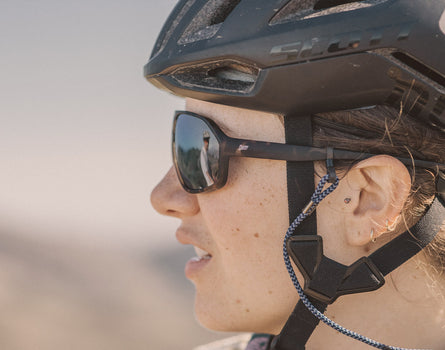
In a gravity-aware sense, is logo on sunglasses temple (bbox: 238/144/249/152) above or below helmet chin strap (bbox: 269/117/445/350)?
above

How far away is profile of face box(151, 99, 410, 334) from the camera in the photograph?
1.96 metres

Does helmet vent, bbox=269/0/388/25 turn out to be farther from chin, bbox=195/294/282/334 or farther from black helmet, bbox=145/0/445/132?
chin, bbox=195/294/282/334

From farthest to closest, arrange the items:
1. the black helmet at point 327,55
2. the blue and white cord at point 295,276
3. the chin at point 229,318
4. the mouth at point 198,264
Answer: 1. the mouth at point 198,264
2. the chin at point 229,318
3. the blue and white cord at point 295,276
4. the black helmet at point 327,55

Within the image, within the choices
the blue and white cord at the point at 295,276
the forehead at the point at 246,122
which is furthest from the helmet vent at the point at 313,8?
the blue and white cord at the point at 295,276

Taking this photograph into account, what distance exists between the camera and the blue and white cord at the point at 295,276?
189 cm

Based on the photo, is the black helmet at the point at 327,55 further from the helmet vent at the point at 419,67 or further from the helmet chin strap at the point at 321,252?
the helmet chin strap at the point at 321,252

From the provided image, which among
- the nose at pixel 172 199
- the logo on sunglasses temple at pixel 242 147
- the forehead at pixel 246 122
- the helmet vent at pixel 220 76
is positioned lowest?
the nose at pixel 172 199

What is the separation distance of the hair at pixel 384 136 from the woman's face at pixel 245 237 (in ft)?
0.64

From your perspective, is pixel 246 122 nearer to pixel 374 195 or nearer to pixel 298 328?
pixel 374 195

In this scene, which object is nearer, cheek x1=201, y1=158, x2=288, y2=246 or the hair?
the hair

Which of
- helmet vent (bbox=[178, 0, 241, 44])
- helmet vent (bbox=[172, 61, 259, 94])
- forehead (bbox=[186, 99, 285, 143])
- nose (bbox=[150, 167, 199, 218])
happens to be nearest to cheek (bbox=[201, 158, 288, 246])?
forehead (bbox=[186, 99, 285, 143])

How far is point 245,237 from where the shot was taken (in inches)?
82.4

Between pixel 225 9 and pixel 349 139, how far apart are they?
2.64 feet

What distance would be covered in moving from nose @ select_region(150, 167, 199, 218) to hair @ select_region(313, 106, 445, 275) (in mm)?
697
